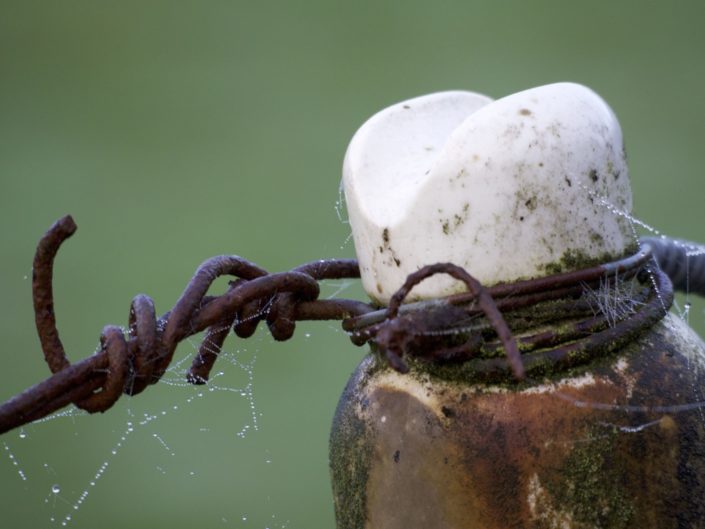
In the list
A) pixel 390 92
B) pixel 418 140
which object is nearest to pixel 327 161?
pixel 390 92

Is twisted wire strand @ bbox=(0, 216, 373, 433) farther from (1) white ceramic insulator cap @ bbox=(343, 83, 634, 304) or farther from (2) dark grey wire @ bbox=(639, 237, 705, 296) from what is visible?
(2) dark grey wire @ bbox=(639, 237, 705, 296)

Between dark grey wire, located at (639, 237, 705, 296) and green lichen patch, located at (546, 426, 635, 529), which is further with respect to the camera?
dark grey wire, located at (639, 237, 705, 296)

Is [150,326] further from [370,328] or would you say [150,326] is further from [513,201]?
[513,201]

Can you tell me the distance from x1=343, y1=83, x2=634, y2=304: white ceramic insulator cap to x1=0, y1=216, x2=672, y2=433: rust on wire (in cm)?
3

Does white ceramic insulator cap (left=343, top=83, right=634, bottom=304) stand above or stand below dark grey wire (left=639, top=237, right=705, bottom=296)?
above

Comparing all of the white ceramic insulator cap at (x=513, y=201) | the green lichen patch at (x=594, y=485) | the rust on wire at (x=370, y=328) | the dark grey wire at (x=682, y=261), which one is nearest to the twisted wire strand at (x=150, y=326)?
the rust on wire at (x=370, y=328)

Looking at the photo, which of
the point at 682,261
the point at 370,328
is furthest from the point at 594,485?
the point at 682,261

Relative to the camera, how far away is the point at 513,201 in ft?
3.55

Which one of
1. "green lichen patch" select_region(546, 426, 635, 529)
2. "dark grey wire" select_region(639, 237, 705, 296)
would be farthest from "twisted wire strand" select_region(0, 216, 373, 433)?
"dark grey wire" select_region(639, 237, 705, 296)

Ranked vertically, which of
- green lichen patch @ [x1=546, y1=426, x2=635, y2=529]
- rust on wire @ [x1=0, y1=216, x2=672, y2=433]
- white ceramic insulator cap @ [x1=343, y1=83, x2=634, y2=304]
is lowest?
green lichen patch @ [x1=546, y1=426, x2=635, y2=529]

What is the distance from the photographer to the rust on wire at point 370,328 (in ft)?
3.29

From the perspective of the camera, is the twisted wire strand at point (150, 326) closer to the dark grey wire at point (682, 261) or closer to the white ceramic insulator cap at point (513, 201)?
the white ceramic insulator cap at point (513, 201)

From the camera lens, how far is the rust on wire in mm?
1003

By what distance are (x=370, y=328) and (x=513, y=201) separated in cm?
20
